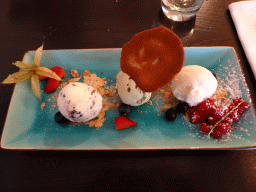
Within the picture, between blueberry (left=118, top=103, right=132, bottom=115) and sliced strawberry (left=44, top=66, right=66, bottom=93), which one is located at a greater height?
sliced strawberry (left=44, top=66, right=66, bottom=93)

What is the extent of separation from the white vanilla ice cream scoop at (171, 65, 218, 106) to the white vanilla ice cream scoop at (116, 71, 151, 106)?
6.7 inches

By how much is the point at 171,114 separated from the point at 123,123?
236 mm

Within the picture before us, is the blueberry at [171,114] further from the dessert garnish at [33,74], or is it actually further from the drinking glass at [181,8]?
the drinking glass at [181,8]

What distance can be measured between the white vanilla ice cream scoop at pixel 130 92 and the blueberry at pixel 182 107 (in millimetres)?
160

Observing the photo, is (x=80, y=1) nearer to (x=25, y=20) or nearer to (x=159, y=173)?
(x=25, y=20)

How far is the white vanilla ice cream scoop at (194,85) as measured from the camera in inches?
33.0

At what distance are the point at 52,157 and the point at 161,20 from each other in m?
1.11

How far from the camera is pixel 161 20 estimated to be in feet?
4.11

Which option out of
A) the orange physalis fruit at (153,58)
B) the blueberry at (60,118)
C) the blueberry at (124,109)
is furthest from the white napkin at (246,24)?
the blueberry at (60,118)

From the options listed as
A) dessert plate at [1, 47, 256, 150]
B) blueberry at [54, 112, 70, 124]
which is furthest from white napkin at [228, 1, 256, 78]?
blueberry at [54, 112, 70, 124]

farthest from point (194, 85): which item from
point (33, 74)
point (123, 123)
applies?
point (33, 74)

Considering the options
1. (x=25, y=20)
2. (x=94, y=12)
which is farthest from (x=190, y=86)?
(x=25, y=20)

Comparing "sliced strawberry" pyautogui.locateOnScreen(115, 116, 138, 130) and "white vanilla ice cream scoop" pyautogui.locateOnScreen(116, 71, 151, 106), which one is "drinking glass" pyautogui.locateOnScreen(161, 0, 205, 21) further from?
"sliced strawberry" pyautogui.locateOnScreen(115, 116, 138, 130)

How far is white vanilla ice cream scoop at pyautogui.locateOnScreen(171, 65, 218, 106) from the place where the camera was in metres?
0.84
